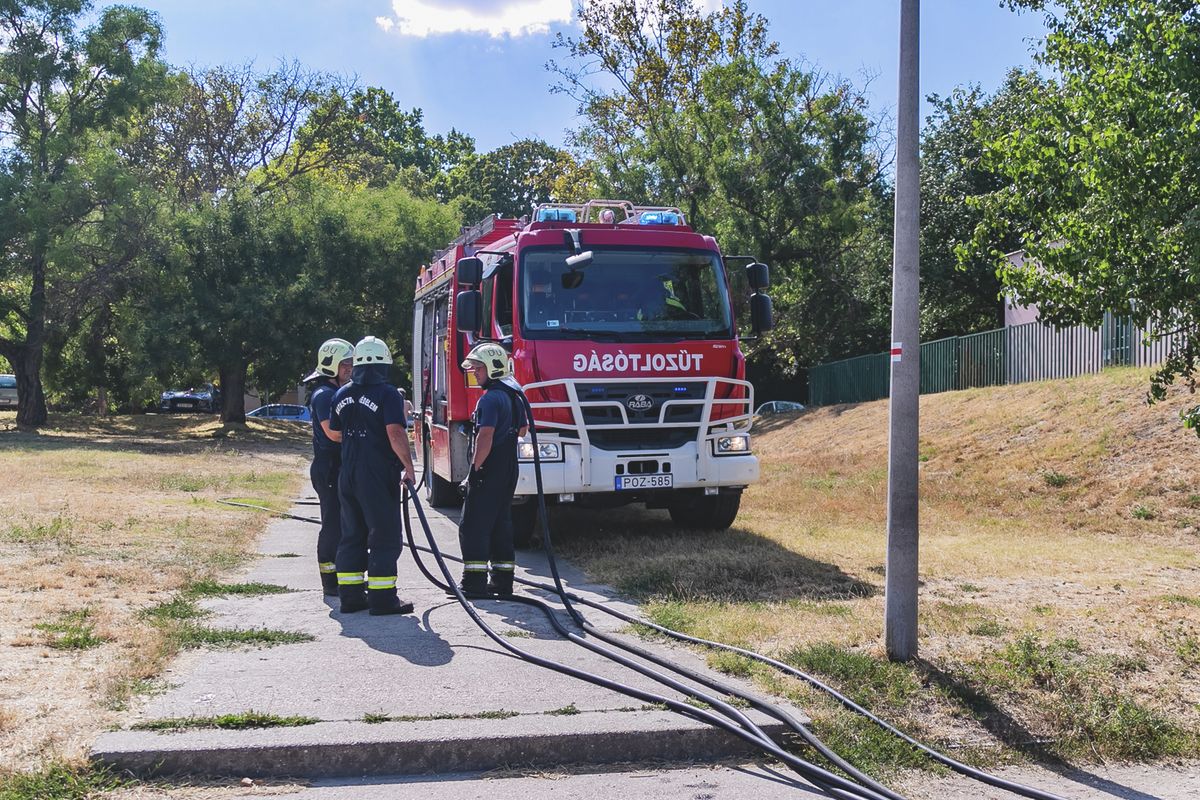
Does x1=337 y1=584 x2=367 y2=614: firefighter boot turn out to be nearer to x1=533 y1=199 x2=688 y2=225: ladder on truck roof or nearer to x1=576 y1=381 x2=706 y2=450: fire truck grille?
x1=576 y1=381 x2=706 y2=450: fire truck grille

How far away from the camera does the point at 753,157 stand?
117ft

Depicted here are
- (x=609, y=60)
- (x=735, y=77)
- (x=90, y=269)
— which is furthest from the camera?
(x=609, y=60)

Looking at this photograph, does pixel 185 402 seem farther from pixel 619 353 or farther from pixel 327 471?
pixel 327 471

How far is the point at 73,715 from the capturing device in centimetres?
511

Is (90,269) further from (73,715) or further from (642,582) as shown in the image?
(73,715)

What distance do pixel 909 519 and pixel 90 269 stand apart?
3233cm

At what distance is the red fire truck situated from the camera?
10.5 metres

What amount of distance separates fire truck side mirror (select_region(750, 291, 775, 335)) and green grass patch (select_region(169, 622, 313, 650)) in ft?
19.9

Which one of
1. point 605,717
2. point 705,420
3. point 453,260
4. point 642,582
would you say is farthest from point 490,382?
point 453,260

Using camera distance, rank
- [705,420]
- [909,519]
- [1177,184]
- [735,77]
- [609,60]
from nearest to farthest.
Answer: [909,519]
[1177,184]
[705,420]
[735,77]
[609,60]

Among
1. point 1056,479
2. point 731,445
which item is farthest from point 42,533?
point 1056,479

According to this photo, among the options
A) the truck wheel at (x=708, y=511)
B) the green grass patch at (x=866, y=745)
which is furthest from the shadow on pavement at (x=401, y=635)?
the truck wheel at (x=708, y=511)

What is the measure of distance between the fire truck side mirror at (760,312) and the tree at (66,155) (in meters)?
26.3

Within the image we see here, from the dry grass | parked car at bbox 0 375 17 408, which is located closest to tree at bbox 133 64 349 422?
the dry grass
